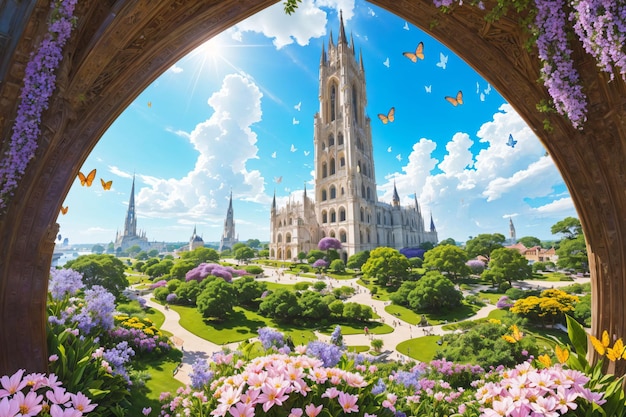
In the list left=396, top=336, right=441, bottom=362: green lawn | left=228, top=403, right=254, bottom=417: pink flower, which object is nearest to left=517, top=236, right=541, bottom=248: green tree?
left=396, top=336, right=441, bottom=362: green lawn

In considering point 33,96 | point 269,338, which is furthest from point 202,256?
point 33,96

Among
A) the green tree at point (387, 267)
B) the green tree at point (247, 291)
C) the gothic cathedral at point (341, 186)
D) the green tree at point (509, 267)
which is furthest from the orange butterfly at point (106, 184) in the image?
the gothic cathedral at point (341, 186)

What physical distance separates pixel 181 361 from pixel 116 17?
13.7 metres

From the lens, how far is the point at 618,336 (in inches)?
149

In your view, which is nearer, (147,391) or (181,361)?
(147,391)

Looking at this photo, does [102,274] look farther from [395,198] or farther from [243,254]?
[395,198]

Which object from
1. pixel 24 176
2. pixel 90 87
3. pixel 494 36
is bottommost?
pixel 24 176

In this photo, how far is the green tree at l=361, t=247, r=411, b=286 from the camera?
111 ft

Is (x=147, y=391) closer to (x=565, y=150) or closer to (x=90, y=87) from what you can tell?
(x=90, y=87)

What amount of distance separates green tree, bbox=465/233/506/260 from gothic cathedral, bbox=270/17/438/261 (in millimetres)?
17358

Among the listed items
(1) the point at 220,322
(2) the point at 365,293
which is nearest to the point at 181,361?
(1) the point at 220,322

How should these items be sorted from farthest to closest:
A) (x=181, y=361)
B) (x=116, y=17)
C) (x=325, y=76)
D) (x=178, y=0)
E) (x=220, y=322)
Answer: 1. (x=325, y=76)
2. (x=220, y=322)
3. (x=181, y=361)
4. (x=178, y=0)
5. (x=116, y=17)

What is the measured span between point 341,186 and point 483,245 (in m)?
27.6

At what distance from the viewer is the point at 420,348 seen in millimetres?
16219
